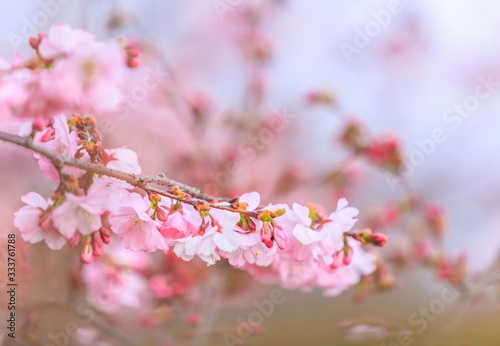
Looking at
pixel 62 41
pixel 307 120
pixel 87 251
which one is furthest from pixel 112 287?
pixel 307 120

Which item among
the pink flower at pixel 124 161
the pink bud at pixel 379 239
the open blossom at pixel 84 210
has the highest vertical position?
the pink flower at pixel 124 161

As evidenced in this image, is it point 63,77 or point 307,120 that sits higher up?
point 307,120

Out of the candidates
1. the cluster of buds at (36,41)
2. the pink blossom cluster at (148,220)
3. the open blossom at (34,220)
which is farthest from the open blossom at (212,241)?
the cluster of buds at (36,41)

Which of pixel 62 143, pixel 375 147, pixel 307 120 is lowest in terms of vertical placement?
pixel 62 143

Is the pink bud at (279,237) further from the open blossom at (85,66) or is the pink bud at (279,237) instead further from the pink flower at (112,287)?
the pink flower at (112,287)

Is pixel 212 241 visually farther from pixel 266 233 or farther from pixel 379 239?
pixel 379 239

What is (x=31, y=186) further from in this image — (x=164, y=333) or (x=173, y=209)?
(x=173, y=209)

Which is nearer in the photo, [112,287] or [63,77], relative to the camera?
[63,77]

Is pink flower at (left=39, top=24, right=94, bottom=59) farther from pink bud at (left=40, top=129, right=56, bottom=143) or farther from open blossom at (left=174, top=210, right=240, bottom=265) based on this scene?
open blossom at (left=174, top=210, right=240, bottom=265)
